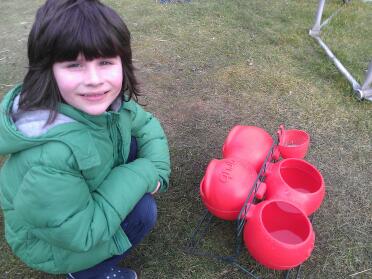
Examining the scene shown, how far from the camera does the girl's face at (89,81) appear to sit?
1.07 metres

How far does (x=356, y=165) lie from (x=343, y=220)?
1.40ft

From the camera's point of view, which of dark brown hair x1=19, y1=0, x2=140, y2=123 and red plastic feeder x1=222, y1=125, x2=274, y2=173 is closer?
dark brown hair x1=19, y1=0, x2=140, y2=123

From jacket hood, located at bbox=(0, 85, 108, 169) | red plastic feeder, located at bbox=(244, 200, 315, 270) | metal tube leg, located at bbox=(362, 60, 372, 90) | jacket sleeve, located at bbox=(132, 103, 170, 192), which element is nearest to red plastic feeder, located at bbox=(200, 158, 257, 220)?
red plastic feeder, located at bbox=(244, 200, 315, 270)

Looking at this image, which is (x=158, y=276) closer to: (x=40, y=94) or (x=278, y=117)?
(x=40, y=94)

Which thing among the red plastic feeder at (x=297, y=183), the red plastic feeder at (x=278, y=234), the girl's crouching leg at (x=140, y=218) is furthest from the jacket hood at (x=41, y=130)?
the red plastic feeder at (x=297, y=183)

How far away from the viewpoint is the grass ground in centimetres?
158

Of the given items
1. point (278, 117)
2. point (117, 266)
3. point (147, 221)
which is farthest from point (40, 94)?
point (278, 117)

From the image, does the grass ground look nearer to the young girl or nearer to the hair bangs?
the young girl

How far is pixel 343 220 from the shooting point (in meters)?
1.71

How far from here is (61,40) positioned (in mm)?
1016

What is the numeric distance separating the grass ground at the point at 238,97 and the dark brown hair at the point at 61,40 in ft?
2.79

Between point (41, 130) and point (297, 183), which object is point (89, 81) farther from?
point (297, 183)

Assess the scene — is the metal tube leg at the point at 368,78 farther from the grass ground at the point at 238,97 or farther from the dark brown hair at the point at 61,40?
the dark brown hair at the point at 61,40

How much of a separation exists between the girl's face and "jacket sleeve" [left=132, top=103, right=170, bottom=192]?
1.12 ft
